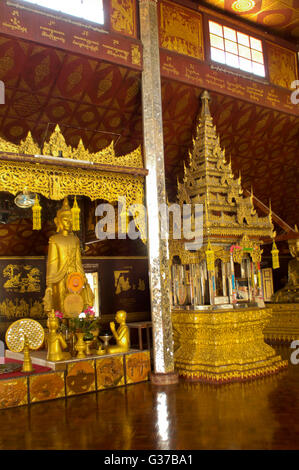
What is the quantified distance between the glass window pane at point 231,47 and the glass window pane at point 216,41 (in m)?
0.11

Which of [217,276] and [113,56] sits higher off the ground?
[113,56]

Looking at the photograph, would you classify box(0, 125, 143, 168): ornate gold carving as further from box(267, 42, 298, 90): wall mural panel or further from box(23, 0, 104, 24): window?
box(267, 42, 298, 90): wall mural panel

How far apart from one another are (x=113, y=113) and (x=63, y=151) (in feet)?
5.88

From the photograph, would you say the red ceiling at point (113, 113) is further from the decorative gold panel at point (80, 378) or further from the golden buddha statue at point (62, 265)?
the decorative gold panel at point (80, 378)

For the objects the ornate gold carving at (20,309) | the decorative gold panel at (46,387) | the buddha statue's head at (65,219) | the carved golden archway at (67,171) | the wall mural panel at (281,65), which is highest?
the wall mural panel at (281,65)

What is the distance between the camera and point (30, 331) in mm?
5348

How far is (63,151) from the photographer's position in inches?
203

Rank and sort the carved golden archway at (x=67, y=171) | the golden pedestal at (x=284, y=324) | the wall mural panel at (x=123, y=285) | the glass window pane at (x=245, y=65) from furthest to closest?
the wall mural panel at (x=123, y=285), the golden pedestal at (x=284, y=324), the glass window pane at (x=245, y=65), the carved golden archway at (x=67, y=171)

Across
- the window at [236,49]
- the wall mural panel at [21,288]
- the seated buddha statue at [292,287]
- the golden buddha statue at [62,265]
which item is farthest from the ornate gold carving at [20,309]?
the window at [236,49]

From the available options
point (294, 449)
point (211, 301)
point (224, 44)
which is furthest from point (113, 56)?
point (294, 449)

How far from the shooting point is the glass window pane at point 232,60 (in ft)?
24.7

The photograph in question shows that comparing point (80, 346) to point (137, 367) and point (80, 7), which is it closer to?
point (137, 367)

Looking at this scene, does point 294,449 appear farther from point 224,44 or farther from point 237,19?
point 237,19
